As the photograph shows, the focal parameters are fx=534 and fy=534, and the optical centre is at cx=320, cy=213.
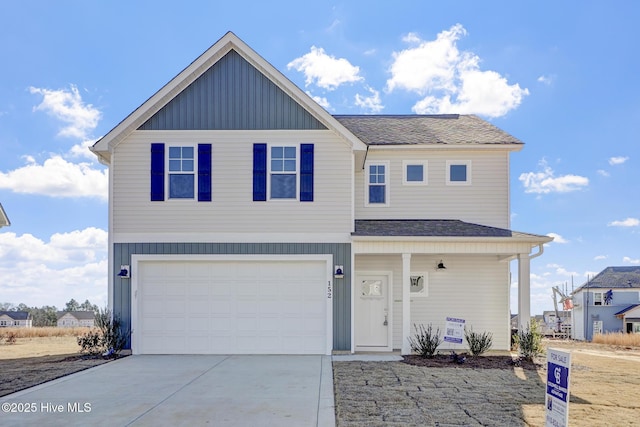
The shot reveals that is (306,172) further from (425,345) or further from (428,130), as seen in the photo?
(425,345)

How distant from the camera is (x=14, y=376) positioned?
33.4 feet

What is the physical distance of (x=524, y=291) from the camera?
13062mm

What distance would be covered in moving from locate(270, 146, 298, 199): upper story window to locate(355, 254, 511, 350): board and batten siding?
287 cm

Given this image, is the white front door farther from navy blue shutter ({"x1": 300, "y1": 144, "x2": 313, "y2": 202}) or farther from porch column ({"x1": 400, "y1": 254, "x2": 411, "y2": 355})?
navy blue shutter ({"x1": 300, "y1": 144, "x2": 313, "y2": 202})

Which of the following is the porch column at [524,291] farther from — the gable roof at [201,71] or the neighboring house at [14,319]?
the neighboring house at [14,319]

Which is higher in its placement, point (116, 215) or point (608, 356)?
point (116, 215)

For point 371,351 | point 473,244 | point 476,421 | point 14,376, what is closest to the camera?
point 476,421

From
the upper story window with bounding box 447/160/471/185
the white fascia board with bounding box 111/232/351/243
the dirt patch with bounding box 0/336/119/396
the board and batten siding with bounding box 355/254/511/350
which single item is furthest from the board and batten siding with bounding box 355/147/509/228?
the dirt patch with bounding box 0/336/119/396

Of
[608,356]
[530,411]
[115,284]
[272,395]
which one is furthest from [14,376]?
[608,356]

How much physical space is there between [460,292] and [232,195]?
6774mm

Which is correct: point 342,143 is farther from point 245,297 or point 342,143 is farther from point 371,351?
point 371,351

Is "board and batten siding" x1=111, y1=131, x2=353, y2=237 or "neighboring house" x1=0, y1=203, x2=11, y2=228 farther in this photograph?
"neighboring house" x1=0, y1=203, x2=11, y2=228

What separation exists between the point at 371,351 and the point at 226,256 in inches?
180

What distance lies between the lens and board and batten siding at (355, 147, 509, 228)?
15.0 metres
